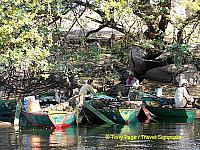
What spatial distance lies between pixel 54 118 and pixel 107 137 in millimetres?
3410

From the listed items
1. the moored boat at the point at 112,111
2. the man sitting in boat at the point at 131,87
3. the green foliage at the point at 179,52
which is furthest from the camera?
the green foliage at the point at 179,52

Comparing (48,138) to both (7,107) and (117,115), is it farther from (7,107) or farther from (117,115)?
(7,107)

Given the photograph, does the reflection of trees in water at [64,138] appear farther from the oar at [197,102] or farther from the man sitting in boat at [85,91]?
the oar at [197,102]

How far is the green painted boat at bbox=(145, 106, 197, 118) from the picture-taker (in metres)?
24.3

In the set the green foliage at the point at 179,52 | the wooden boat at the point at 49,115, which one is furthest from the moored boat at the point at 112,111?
the green foliage at the point at 179,52

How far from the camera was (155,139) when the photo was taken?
1881cm

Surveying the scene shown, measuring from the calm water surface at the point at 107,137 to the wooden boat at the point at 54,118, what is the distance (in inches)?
14.3

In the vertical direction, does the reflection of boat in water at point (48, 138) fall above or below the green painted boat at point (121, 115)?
below

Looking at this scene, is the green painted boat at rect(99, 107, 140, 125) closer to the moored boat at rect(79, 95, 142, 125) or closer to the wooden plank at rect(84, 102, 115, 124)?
the moored boat at rect(79, 95, 142, 125)

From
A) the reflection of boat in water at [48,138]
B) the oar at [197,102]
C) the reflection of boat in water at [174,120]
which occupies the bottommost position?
the reflection of boat in water at [48,138]

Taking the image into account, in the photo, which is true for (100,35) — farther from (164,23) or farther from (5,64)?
(5,64)

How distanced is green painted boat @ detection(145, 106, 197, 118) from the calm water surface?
20.1 inches

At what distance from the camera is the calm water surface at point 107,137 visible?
56.9 feet

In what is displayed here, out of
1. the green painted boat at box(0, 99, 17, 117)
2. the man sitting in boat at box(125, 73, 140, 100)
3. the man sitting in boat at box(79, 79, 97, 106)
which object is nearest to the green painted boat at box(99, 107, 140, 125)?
the man sitting in boat at box(79, 79, 97, 106)
